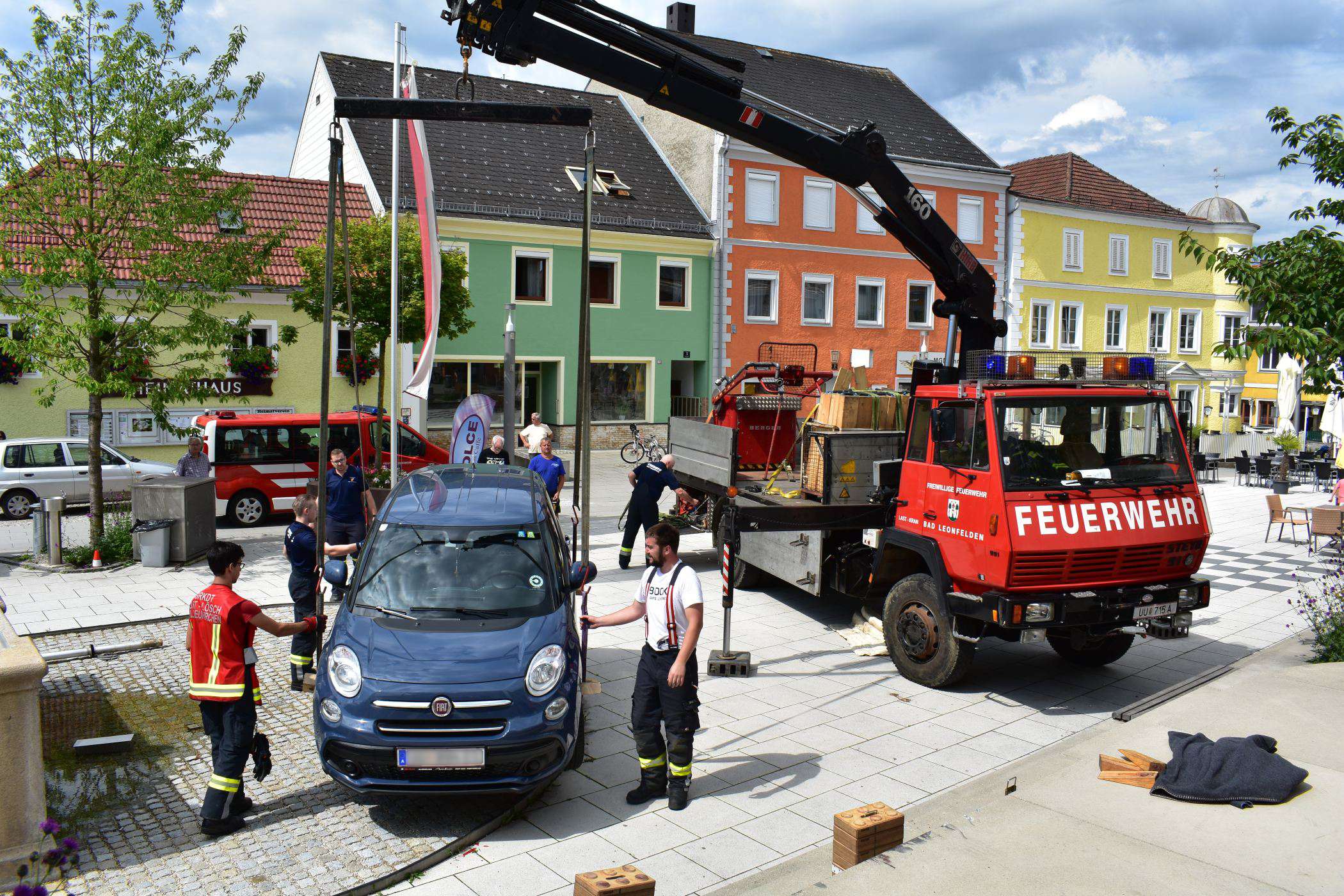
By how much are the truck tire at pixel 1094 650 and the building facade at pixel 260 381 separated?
49.4 ft

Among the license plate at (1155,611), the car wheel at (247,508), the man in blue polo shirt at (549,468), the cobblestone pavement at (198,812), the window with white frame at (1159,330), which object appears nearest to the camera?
the cobblestone pavement at (198,812)

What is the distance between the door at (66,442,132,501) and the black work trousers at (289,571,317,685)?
34.9 ft

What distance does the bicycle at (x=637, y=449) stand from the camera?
28141 millimetres

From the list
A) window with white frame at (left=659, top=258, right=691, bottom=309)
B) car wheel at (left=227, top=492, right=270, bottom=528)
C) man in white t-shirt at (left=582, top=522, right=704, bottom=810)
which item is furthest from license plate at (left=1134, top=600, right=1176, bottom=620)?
window with white frame at (left=659, top=258, right=691, bottom=309)

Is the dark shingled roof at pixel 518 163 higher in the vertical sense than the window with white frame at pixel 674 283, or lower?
higher

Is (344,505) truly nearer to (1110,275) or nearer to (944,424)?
(944,424)

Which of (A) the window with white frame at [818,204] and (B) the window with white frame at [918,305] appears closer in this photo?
(A) the window with white frame at [818,204]

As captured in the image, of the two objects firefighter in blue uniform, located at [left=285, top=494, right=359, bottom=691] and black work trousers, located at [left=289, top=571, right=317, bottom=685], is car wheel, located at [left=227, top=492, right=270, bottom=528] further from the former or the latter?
firefighter in blue uniform, located at [left=285, top=494, right=359, bottom=691]

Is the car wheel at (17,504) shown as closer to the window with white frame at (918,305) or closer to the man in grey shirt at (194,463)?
the man in grey shirt at (194,463)

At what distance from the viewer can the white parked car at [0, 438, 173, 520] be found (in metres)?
17.8

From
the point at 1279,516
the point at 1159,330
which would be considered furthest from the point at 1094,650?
the point at 1159,330

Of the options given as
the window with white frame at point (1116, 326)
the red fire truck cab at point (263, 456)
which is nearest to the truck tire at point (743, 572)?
the red fire truck cab at point (263, 456)

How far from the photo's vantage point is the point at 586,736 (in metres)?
7.69

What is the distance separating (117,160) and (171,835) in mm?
10413
